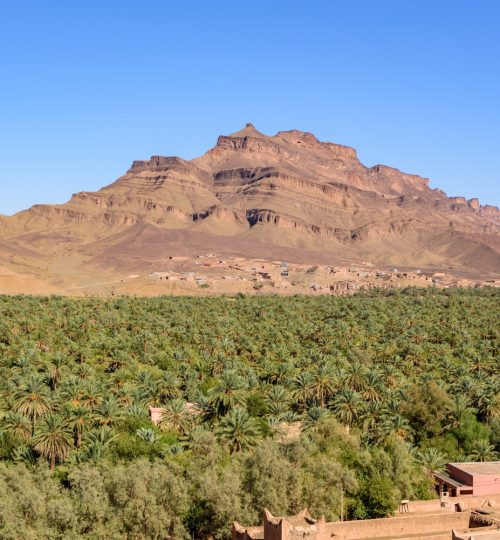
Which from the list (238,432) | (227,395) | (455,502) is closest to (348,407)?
(227,395)

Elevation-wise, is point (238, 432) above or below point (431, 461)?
above

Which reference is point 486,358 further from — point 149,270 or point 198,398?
point 149,270

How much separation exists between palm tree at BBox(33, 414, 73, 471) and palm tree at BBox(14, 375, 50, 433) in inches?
176

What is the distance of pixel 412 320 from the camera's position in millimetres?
86750

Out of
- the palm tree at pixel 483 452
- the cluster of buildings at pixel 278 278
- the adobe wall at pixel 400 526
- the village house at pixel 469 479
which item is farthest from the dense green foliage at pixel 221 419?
the cluster of buildings at pixel 278 278

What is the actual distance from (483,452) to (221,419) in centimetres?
1464

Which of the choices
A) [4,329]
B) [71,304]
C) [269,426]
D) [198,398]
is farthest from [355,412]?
[71,304]

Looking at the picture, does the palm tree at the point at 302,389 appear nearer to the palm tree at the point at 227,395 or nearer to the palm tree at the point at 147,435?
the palm tree at the point at 227,395

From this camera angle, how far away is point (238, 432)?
37.1m

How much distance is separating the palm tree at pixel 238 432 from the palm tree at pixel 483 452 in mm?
12532

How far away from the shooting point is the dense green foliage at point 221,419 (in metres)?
28.1

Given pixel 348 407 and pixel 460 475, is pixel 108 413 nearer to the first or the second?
pixel 348 407

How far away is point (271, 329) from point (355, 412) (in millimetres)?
33862

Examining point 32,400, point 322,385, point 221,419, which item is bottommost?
point 221,419
